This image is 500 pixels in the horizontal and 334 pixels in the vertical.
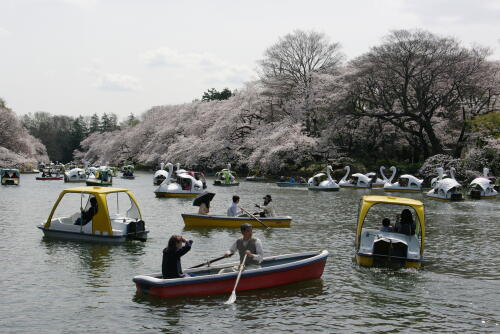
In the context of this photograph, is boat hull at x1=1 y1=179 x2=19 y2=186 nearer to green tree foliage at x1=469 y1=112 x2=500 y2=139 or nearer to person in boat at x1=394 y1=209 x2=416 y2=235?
green tree foliage at x1=469 y1=112 x2=500 y2=139

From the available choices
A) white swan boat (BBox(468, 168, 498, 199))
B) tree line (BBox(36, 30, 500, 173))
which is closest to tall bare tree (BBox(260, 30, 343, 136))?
tree line (BBox(36, 30, 500, 173))

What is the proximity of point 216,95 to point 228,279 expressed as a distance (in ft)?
332

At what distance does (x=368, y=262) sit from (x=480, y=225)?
13304 millimetres

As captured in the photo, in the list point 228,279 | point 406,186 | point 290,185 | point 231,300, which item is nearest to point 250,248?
point 228,279

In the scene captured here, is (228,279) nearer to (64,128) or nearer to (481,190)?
(481,190)

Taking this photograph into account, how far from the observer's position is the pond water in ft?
36.2

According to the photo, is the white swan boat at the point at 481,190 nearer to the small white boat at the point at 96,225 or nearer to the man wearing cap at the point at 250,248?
the small white boat at the point at 96,225

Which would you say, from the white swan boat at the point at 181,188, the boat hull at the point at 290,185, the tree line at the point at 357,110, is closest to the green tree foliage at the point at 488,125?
the tree line at the point at 357,110

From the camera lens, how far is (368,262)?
15805 mm

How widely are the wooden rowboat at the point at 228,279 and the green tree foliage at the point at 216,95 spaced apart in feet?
309

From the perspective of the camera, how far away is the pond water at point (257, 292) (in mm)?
11047

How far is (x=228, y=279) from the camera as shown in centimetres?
1266

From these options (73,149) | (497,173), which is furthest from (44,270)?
(73,149)

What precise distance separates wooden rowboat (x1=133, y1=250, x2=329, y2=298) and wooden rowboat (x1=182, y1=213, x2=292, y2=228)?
8.36 m
